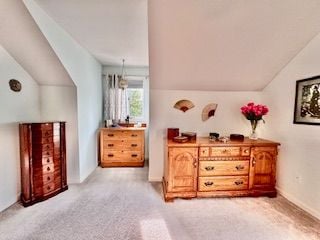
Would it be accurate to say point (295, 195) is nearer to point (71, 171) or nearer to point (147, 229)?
point (147, 229)

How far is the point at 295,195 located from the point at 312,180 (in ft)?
1.27

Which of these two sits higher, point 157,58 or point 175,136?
point 157,58

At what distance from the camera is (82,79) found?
3.33m

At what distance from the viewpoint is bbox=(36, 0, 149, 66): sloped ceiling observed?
1.99m

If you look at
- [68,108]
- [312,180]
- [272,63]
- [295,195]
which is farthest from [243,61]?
[68,108]

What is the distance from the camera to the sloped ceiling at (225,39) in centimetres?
187

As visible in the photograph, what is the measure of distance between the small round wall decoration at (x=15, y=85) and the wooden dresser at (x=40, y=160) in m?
0.50

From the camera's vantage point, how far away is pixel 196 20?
6.51ft

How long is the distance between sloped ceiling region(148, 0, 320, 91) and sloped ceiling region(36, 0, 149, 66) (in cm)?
36

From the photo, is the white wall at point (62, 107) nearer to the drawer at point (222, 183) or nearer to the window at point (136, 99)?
the window at point (136, 99)

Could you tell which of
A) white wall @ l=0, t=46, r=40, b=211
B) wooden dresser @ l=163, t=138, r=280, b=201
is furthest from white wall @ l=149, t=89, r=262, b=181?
white wall @ l=0, t=46, r=40, b=211

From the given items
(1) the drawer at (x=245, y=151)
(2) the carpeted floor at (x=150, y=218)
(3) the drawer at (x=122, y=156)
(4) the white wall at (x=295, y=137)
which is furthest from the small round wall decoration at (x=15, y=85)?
(4) the white wall at (x=295, y=137)

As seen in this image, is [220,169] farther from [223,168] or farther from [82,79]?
[82,79]

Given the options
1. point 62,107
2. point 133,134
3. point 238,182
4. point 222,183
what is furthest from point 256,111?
point 62,107
